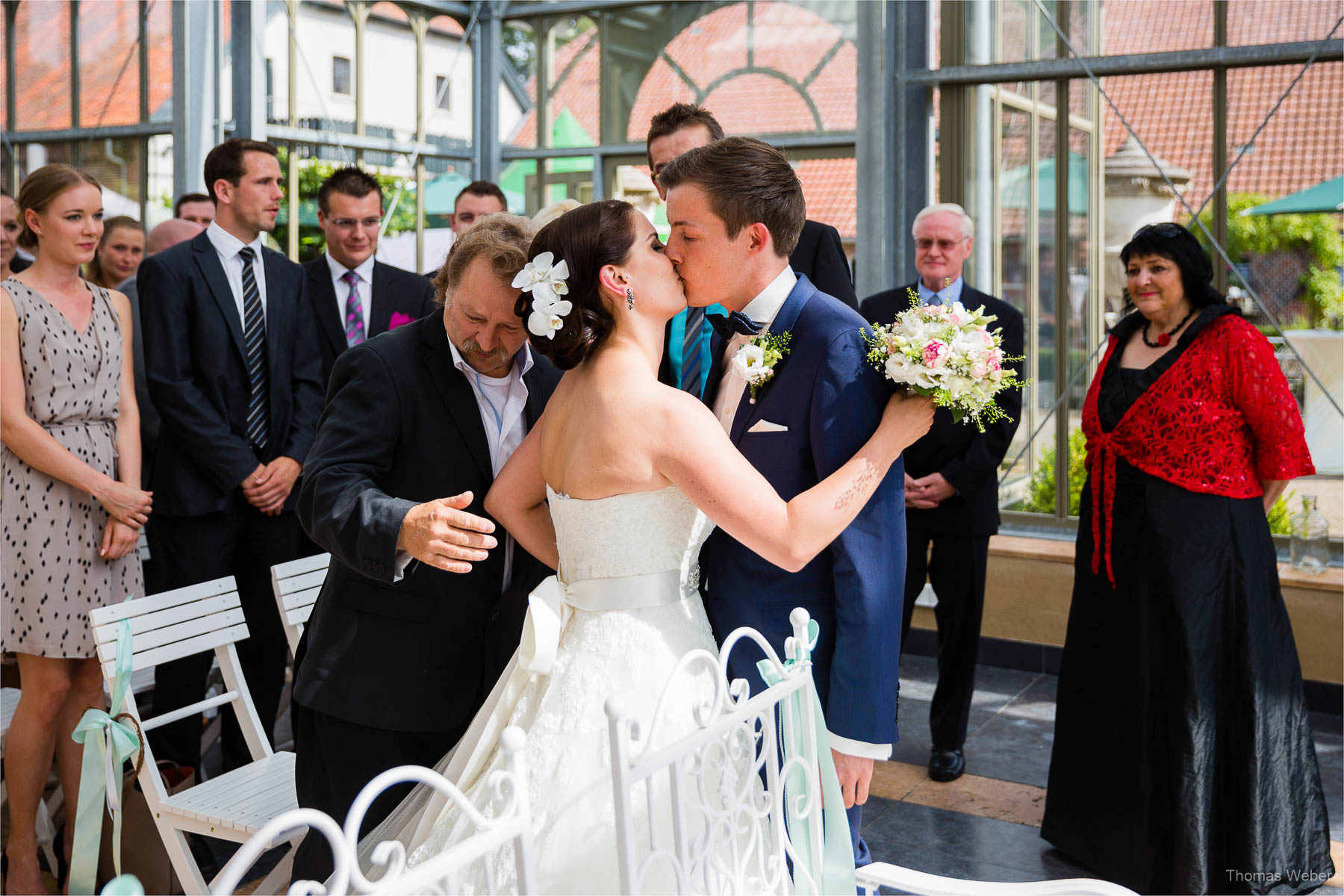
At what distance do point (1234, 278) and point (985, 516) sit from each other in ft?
6.78

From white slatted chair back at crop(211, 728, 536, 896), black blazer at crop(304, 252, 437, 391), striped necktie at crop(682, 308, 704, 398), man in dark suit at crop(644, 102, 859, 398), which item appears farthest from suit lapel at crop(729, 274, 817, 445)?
black blazer at crop(304, 252, 437, 391)

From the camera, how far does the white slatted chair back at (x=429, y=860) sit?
1188 mm

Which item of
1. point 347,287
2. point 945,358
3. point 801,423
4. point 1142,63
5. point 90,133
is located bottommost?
point 801,423

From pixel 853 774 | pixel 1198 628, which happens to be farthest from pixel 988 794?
pixel 853 774

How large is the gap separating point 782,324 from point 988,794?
8.76ft


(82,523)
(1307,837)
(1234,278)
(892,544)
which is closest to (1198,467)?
(1307,837)

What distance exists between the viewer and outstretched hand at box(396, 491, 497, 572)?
1.84 m

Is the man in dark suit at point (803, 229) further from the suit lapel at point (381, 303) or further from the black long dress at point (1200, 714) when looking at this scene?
the suit lapel at point (381, 303)

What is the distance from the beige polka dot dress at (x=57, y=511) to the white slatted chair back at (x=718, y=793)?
2.18 metres

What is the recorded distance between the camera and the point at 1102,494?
3.64m

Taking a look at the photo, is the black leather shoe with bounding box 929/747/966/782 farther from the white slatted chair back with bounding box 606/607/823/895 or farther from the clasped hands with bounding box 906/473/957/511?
the white slatted chair back with bounding box 606/607/823/895

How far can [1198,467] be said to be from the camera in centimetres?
338

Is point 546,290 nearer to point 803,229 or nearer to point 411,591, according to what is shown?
point 411,591

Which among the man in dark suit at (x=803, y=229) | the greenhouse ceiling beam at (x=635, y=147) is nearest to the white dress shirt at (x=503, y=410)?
the man in dark suit at (x=803, y=229)
